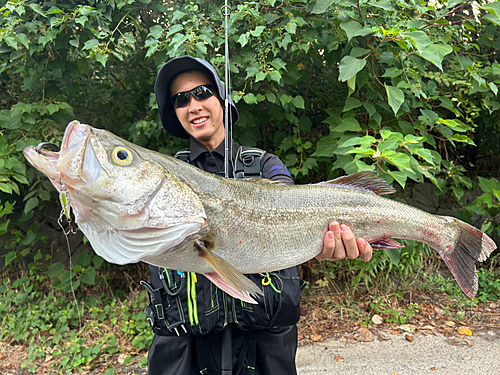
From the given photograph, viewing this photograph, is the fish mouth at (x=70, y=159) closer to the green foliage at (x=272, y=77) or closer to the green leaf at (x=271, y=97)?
the green foliage at (x=272, y=77)

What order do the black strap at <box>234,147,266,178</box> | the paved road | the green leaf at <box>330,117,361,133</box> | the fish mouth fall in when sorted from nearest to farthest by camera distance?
the fish mouth < the black strap at <box>234,147,266,178</box> < the green leaf at <box>330,117,361,133</box> < the paved road

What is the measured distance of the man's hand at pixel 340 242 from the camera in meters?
1.86

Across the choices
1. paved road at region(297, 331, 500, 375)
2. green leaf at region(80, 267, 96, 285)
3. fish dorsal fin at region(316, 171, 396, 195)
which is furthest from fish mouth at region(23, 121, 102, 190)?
green leaf at region(80, 267, 96, 285)

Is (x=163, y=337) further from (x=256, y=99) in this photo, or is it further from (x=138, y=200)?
(x=256, y=99)

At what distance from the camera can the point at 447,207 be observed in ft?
20.5

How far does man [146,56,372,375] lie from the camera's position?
1897 millimetres

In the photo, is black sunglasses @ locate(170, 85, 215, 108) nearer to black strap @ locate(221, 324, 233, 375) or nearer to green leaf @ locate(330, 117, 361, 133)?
black strap @ locate(221, 324, 233, 375)

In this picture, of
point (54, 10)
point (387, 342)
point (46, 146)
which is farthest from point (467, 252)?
point (54, 10)

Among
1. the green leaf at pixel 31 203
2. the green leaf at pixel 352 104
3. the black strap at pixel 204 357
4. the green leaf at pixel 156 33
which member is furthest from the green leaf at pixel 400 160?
the green leaf at pixel 31 203

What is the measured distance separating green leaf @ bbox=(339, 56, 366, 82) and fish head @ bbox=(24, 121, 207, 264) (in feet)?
6.02

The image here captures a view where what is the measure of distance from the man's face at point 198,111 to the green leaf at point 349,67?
1130mm

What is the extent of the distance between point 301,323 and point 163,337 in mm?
2892

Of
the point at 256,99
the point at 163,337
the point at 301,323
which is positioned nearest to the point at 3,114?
the point at 256,99

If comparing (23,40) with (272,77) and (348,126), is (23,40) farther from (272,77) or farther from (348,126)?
(348,126)
